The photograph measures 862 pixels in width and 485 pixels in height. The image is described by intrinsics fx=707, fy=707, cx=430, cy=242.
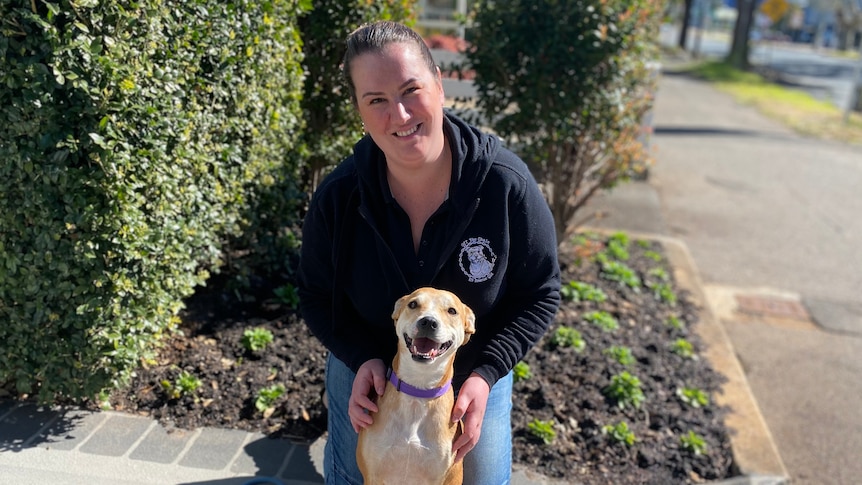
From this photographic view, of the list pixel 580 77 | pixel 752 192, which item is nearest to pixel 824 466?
pixel 580 77

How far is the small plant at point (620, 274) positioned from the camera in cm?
523

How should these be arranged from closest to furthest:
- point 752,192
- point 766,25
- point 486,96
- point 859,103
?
point 486,96 < point 752,192 < point 859,103 < point 766,25

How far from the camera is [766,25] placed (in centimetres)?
5841

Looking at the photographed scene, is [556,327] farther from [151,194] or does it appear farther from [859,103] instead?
[859,103]

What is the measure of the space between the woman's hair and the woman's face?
0.06 feet

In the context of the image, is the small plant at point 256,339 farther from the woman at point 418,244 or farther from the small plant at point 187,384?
the woman at point 418,244

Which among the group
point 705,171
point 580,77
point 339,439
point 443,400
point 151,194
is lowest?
point 705,171

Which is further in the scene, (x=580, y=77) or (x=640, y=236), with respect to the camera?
(x=640, y=236)

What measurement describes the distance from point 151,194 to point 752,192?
359 inches

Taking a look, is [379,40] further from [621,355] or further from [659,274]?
[659,274]

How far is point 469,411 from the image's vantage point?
224cm

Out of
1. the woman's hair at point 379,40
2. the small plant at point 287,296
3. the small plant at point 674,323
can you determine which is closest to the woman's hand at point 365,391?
the woman's hair at point 379,40

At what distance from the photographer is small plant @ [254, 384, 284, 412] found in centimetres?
330

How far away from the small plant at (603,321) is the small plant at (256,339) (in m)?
2.00
